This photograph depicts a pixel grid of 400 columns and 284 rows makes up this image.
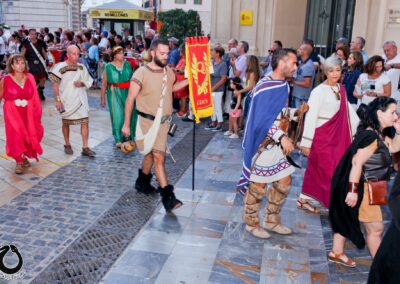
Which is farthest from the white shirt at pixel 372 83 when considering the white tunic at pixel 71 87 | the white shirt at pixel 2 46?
the white shirt at pixel 2 46

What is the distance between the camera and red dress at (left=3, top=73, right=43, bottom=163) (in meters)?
6.29

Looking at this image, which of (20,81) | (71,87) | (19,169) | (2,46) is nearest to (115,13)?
(2,46)

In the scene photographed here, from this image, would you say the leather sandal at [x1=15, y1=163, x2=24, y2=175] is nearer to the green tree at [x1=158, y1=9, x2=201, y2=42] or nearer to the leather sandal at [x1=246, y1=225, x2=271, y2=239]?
the leather sandal at [x1=246, y1=225, x2=271, y2=239]

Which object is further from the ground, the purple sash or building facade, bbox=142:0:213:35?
building facade, bbox=142:0:213:35

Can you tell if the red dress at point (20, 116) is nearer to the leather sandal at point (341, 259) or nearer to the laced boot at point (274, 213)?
the laced boot at point (274, 213)

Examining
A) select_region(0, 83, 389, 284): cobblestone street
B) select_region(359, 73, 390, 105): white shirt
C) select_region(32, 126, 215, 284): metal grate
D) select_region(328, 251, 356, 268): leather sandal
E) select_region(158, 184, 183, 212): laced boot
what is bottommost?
select_region(32, 126, 215, 284): metal grate

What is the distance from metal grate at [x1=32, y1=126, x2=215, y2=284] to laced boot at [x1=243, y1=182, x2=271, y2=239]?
1.18m

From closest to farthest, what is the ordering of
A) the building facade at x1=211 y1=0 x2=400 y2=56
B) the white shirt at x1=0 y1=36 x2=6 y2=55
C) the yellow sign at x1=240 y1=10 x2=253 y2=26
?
the building facade at x1=211 y1=0 x2=400 y2=56 < the yellow sign at x1=240 y1=10 x2=253 y2=26 < the white shirt at x1=0 y1=36 x2=6 y2=55

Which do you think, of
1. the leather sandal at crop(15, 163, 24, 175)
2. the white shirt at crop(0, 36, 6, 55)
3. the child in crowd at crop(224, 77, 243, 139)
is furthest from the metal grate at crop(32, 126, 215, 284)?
the white shirt at crop(0, 36, 6, 55)

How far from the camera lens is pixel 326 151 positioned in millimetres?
4984

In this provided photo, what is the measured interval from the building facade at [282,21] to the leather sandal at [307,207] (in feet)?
23.2

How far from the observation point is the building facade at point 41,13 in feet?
108

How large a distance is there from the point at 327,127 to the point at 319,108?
0.82 ft

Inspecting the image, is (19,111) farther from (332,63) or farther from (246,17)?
(246,17)
